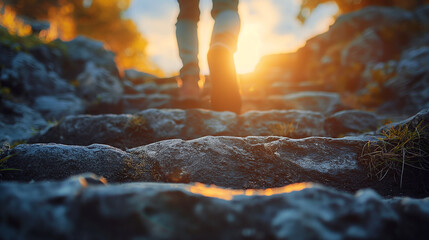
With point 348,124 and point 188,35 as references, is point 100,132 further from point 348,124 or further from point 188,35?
point 348,124

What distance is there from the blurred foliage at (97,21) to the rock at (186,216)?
20.0 m

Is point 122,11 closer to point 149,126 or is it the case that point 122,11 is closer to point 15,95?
point 15,95

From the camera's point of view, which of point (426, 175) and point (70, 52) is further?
point (70, 52)

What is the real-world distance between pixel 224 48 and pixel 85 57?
535 centimetres

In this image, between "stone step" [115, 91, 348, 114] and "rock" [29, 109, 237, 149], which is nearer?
"rock" [29, 109, 237, 149]

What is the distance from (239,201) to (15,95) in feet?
15.4

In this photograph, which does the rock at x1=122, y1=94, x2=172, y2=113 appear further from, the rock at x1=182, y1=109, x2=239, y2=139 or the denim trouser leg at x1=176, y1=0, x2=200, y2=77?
the rock at x1=182, y1=109, x2=239, y2=139

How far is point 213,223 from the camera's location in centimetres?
63

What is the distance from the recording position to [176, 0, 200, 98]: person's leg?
10.0 feet

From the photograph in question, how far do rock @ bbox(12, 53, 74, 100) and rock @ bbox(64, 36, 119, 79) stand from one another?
931mm

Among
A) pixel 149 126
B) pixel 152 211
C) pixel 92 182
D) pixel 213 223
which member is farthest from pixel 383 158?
pixel 149 126

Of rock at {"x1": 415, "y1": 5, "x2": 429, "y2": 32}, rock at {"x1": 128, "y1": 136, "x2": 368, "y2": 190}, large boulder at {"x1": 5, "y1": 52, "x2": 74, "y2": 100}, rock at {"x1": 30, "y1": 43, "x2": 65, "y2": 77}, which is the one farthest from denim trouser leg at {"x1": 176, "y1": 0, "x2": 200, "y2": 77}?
rock at {"x1": 415, "y1": 5, "x2": 429, "y2": 32}

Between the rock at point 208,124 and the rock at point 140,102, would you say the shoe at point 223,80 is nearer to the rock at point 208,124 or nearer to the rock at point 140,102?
the rock at point 208,124

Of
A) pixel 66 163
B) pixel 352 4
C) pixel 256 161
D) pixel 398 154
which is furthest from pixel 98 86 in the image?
pixel 352 4
